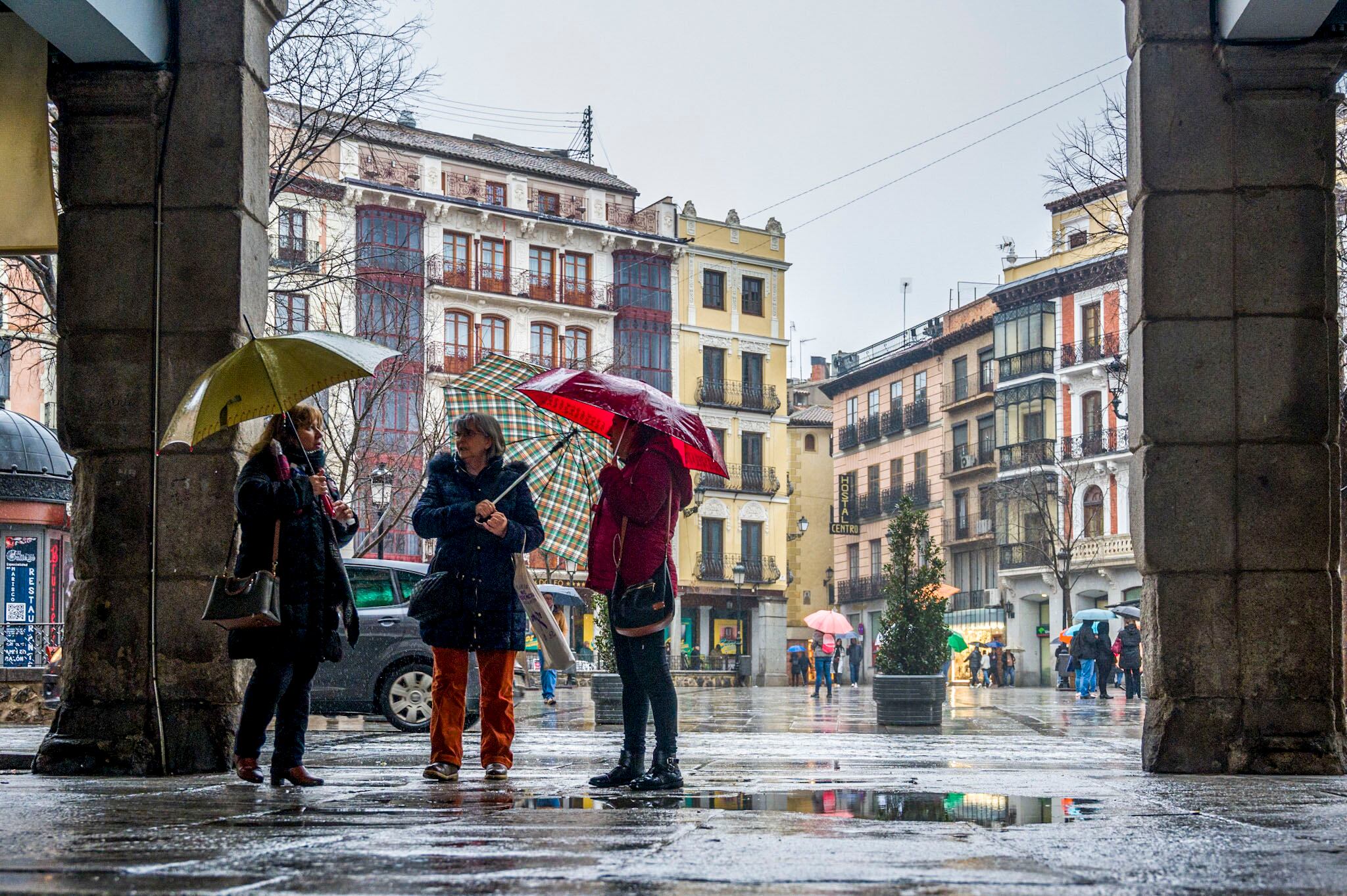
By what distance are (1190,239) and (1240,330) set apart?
0.52 m

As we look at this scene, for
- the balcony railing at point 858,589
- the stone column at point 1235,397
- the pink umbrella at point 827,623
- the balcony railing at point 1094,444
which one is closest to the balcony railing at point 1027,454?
the balcony railing at point 1094,444

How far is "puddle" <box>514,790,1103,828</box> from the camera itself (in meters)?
5.48

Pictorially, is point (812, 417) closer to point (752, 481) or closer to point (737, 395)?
point (737, 395)

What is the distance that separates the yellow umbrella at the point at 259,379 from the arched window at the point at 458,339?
44.7m

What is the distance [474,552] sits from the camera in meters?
7.45

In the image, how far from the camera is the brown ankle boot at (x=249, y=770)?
7.02 meters

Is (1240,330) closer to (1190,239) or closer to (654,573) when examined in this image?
(1190,239)

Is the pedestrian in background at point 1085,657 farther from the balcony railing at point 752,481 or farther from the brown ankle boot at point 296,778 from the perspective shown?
the brown ankle boot at point 296,778

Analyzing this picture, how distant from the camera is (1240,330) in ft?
26.5

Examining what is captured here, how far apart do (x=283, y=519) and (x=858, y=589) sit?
59.7 m

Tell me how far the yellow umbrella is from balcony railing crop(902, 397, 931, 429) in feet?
184

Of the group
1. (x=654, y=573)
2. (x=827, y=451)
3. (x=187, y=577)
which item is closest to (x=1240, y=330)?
(x=654, y=573)

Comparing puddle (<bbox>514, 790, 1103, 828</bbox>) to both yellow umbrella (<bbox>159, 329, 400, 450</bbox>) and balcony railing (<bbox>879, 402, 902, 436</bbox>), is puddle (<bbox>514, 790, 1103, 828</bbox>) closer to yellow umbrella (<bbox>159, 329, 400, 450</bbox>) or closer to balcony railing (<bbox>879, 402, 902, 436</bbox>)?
yellow umbrella (<bbox>159, 329, 400, 450</bbox>)

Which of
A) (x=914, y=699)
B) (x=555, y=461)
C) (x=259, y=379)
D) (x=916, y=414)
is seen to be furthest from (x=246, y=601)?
(x=916, y=414)
